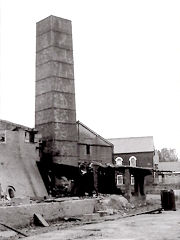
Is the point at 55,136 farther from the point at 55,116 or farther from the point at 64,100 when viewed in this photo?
the point at 64,100

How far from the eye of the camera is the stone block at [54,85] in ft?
73.2

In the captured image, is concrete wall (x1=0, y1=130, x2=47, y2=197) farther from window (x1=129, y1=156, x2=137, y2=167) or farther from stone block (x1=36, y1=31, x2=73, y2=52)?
window (x1=129, y1=156, x2=137, y2=167)

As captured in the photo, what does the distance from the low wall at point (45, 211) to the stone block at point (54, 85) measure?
8.86 m

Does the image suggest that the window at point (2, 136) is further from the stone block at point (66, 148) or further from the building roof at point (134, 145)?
the building roof at point (134, 145)

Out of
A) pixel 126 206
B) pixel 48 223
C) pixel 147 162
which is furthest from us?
pixel 147 162

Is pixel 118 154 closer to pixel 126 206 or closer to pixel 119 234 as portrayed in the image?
pixel 126 206

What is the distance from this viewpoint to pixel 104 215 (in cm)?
1470

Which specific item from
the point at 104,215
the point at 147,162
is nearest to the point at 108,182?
the point at 104,215

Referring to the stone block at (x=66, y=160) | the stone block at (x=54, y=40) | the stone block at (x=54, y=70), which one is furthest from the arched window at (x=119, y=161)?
the stone block at (x=54, y=40)

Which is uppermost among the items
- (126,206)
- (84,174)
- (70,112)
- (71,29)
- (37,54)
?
(71,29)

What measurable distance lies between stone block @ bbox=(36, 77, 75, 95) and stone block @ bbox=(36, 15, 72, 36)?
11.5 ft

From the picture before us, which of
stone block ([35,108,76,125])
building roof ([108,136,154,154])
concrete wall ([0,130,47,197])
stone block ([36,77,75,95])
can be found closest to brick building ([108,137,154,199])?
building roof ([108,136,154,154])

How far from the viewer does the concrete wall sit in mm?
17547

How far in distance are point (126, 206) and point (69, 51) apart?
1112 cm
